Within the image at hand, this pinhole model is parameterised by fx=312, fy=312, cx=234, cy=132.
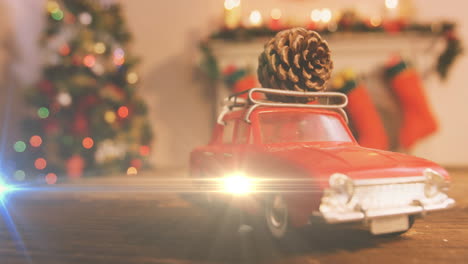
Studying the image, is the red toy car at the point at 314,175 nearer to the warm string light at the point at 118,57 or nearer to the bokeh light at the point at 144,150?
the bokeh light at the point at 144,150

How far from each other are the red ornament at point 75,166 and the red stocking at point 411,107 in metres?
5.12

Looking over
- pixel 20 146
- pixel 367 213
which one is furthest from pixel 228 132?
pixel 20 146

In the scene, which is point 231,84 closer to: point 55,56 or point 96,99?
point 96,99

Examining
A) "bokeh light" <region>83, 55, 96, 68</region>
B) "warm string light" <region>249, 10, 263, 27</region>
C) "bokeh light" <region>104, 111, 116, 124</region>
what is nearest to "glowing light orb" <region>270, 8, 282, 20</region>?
"warm string light" <region>249, 10, 263, 27</region>

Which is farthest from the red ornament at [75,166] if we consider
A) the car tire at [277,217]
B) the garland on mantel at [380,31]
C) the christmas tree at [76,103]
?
the car tire at [277,217]

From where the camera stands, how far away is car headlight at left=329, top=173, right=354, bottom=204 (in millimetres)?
1595

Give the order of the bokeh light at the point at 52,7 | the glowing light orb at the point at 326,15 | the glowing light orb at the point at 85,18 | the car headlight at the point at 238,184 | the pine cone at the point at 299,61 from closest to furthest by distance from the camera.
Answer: the car headlight at the point at 238,184, the pine cone at the point at 299,61, the bokeh light at the point at 52,7, the glowing light orb at the point at 85,18, the glowing light orb at the point at 326,15

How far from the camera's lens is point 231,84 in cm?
551

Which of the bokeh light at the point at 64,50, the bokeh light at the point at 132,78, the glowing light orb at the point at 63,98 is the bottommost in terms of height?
the glowing light orb at the point at 63,98

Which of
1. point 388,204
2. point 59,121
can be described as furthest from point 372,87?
point 59,121

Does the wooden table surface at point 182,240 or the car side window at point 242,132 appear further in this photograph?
the car side window at point 242,132

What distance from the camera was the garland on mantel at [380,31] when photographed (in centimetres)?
532

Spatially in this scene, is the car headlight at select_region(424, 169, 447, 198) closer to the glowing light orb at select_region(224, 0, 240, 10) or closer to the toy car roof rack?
the toy car roof rack

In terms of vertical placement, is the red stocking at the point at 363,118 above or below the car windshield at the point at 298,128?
below
